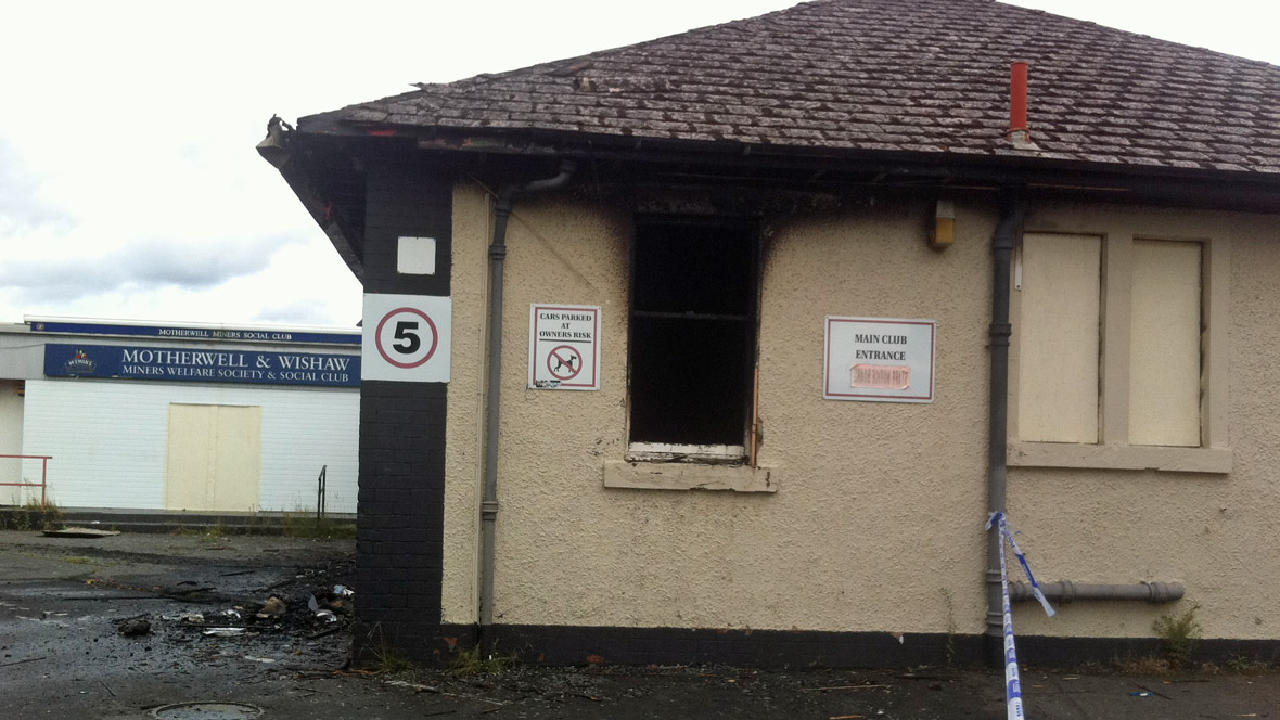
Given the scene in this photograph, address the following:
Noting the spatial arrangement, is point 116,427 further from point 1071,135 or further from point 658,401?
point 1071,135

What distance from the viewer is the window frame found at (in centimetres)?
715

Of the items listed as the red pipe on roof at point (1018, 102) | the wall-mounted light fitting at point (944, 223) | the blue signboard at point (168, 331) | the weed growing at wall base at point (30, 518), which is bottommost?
the weed growing at wall base at point (30, 518)

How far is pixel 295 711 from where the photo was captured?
5871 mm

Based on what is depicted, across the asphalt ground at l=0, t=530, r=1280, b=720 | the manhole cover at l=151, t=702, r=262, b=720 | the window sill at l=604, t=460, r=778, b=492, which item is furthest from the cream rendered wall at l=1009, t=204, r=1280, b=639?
the manhole cover at l=151, t=702, r=262, b=720

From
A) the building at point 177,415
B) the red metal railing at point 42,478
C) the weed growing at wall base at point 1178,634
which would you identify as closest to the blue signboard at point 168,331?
the building at point 177,415

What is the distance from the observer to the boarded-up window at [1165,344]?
24.1ft

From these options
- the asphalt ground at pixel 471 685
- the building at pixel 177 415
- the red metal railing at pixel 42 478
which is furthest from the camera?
the building at pixel 177 415

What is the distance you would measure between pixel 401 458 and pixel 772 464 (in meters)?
2.39

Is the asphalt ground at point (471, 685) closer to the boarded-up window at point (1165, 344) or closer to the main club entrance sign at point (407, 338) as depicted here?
the boarded-up window at point (1165, 344)

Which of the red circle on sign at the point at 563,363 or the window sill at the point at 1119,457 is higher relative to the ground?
the red circle on sign at the point at 563,363

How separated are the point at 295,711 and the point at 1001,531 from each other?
169 inches

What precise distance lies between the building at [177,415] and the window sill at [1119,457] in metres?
17.3

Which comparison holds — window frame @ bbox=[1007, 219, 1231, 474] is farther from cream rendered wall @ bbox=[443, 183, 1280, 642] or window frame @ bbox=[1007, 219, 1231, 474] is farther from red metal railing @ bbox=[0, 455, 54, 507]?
red metal railing @ bbox=[0, 455, 54, 507]

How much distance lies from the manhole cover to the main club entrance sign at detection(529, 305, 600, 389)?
8.28ft
